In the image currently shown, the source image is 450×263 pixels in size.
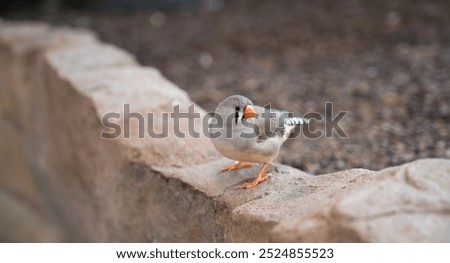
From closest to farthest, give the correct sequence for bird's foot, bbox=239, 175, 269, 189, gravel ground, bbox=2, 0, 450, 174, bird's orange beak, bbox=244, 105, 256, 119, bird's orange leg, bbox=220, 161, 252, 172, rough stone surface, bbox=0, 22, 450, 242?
rough stone surface, bbox=0, 22, 450, 242
bird's orange beak, bbox=244, 105, 256, 119
bird's foot, bbox=239, 175, 269, 189
bird's orange leg, bbox=220, 161, 252, 172
gravel ground, bbox=2, 0, 450, 174

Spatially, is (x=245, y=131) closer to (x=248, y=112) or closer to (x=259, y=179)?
(x=248, y=112)

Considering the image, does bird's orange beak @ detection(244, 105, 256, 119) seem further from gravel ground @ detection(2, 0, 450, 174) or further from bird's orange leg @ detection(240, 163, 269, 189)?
gravel ground @ detection(2, 0, 450, 174)

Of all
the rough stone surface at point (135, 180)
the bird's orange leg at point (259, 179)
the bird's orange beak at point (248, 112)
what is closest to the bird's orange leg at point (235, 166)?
the rough stone surface at point (135, 180)

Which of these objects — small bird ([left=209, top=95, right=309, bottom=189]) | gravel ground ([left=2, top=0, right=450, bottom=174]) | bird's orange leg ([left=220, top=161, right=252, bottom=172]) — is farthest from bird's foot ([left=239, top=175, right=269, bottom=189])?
gravel ground ([left=2, top=0, right=450, bottom=174])

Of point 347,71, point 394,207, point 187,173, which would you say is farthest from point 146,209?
point 347,71

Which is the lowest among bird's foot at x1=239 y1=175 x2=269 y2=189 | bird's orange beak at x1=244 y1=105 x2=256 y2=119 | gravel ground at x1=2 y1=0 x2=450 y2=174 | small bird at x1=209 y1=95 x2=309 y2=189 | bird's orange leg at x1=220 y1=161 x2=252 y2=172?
gravel ground at x1=2 y1=0 x2=450 y2=174

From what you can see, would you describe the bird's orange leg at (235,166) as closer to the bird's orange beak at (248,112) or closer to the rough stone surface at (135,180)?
the rough stone surface at (135,180)

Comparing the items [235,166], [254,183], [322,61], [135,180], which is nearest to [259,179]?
[254,183]
